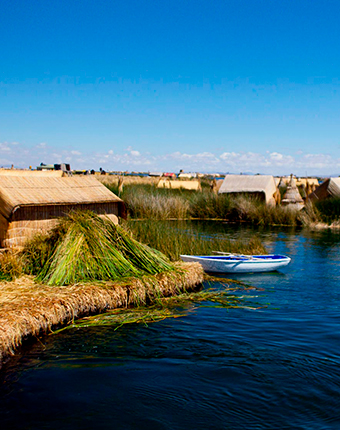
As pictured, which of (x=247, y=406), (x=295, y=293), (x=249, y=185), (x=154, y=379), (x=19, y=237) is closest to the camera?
(x=247, y=406)

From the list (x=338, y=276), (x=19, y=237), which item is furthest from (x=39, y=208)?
(x=338, y=276)

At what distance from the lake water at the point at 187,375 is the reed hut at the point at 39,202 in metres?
3.25

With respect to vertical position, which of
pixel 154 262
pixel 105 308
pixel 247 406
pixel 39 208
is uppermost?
pixel 39 208

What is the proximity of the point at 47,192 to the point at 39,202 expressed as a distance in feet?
1.73

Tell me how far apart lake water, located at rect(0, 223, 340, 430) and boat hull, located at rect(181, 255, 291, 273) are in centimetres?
286

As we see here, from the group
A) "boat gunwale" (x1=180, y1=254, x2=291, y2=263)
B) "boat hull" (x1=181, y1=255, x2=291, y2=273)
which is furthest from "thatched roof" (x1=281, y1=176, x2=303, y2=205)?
"boat hull" (x1=181, y1=255, x2=291, y2=273)

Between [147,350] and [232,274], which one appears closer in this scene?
[147,350]

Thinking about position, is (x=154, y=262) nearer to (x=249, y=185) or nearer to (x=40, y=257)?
(x=40, y=257)

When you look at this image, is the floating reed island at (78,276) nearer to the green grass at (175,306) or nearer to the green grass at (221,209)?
the green grass at (175,306)

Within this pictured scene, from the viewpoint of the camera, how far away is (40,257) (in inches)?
346

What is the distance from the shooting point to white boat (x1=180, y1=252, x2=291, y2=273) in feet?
37.4

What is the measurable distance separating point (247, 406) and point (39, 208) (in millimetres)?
6198

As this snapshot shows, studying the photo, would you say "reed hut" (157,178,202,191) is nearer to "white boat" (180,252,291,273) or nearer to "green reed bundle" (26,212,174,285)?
"white boat" (180,252,291,273)

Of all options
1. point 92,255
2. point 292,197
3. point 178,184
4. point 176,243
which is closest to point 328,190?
point 292,197
